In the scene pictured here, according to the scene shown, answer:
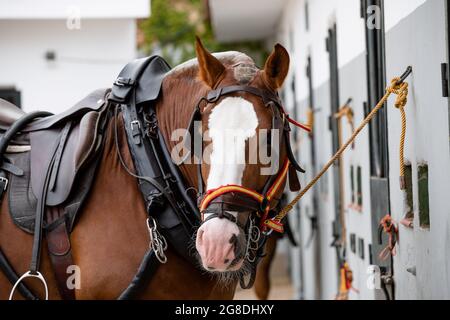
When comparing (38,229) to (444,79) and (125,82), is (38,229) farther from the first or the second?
(444,79)

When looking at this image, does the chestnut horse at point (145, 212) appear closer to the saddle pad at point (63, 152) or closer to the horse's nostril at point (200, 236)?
the saddle pad at point (63, 152)

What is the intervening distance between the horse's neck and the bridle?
0.16 metres

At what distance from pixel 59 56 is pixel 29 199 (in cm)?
642

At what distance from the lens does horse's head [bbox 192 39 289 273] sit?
3039mm

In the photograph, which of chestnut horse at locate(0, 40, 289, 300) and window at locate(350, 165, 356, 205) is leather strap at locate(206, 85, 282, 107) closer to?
chestnut horse at locate(0, 40, 289, 300)

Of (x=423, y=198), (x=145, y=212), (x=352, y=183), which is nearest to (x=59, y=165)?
(x=145, y=212)

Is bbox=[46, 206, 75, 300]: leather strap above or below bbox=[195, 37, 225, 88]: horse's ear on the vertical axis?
below

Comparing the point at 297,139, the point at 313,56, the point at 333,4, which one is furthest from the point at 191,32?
the point at 333,4

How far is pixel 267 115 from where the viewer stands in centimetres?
326

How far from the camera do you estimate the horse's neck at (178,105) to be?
11.4ft

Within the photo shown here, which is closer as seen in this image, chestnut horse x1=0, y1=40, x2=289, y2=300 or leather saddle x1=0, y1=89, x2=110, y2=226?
chestnut horse x1=0, y1=40, x2=289, y2=300

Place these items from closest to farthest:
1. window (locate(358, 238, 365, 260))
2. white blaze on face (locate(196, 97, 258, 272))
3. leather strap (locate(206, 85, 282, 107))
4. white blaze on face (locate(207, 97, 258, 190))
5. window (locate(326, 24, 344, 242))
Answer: white blaze on face (locate(196, 97, 258, 272)), white blaze on face (locate(207, 97, 258, 190)), leather strap (locate(206, 85, 282, 107)), window (locate(358, 238, 365, 260)), window (locate(326, 24, 344, 242))

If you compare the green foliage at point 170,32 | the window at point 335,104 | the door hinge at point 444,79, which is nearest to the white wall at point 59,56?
the window at point 335,104

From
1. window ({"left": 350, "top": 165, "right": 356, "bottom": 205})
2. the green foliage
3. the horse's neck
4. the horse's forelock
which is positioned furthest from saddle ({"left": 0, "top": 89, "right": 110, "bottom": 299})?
the green foliage
